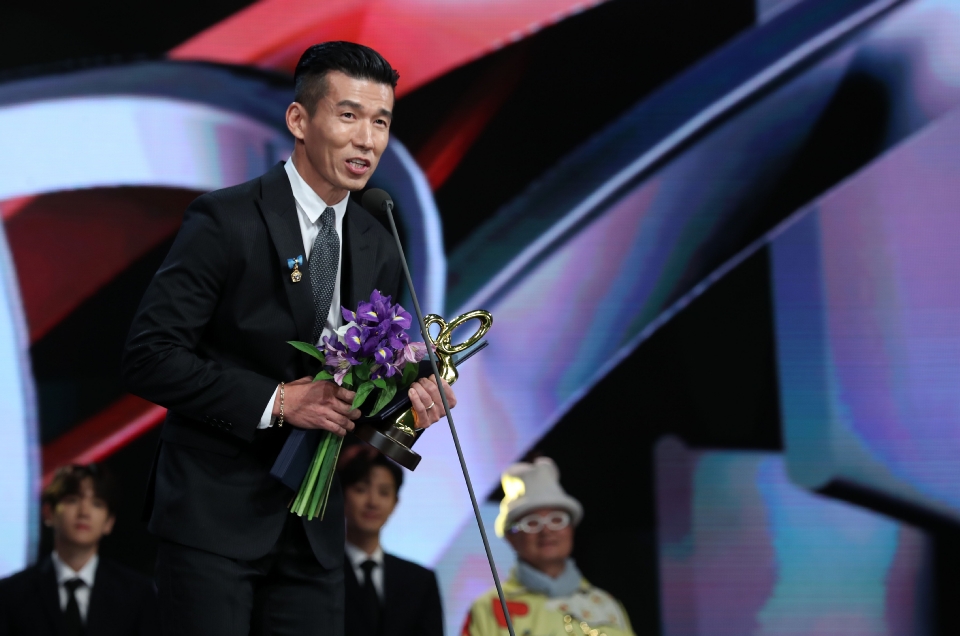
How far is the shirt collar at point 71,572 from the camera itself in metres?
3.51

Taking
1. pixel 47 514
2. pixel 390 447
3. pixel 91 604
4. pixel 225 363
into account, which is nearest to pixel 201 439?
pixel 225 363

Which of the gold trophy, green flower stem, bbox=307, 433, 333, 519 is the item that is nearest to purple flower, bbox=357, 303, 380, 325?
the gold trophy

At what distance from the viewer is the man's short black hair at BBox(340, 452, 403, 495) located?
3697mm

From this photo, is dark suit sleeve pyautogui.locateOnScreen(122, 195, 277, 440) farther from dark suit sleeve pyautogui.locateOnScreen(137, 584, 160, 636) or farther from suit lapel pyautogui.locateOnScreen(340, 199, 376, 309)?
dark suit sleeve pyautogui.locateOnScreen(137, 584, 160, 636)

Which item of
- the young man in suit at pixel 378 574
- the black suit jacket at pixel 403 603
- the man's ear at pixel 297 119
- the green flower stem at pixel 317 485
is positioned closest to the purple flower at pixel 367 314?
the green flower stem at pixel 317 485

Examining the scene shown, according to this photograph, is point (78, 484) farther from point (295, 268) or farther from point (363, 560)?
point (295, 268)

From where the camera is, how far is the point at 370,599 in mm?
3549

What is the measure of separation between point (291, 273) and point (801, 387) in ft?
8.31

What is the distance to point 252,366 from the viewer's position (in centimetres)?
186

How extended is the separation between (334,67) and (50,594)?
240 centimetres

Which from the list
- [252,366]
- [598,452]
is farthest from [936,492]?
[252,366]

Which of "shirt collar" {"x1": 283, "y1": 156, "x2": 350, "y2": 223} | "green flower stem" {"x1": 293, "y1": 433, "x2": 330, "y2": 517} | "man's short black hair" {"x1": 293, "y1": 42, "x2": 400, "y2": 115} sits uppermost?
"man's short black hair" {"x1": 293, "y1": 42, "x2": 400, "y2": 115}

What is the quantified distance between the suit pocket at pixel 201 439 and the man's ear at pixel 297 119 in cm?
58

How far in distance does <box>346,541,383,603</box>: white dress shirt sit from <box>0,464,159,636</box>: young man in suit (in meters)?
0.69
